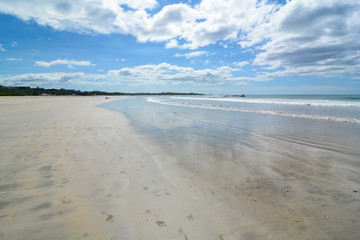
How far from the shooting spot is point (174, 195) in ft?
10.8

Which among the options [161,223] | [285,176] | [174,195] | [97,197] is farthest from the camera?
[285,176]

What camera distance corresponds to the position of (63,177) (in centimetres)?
390

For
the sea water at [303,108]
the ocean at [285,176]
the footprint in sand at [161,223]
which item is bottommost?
the footprint in sand at [161,223]

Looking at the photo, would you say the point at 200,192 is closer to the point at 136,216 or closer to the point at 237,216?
the point at 237,216

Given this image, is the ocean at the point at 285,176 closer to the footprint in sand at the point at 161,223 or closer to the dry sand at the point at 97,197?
the dry sand at the point at 97,197

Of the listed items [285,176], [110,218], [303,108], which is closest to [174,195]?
[110,218]

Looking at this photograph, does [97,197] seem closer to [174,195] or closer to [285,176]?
[174,195]

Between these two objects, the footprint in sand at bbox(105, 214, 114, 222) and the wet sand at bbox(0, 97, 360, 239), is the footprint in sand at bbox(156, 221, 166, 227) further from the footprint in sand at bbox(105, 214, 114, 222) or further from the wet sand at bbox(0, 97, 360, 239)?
the footprint in sand at bbox(105, 214, 114, 222)

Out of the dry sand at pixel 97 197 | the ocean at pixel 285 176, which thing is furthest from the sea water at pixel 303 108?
the dry sand at pixel 97 197

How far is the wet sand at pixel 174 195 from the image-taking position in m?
2.40

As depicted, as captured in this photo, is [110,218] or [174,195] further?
[174,195]

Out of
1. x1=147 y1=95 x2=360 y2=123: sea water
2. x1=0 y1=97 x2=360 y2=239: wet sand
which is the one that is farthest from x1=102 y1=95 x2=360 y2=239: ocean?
x1=147 y1=95 x2=360 y2=123: sea water

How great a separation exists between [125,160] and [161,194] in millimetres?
2214

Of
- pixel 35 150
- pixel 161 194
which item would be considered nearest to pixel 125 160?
pixel 161 194
